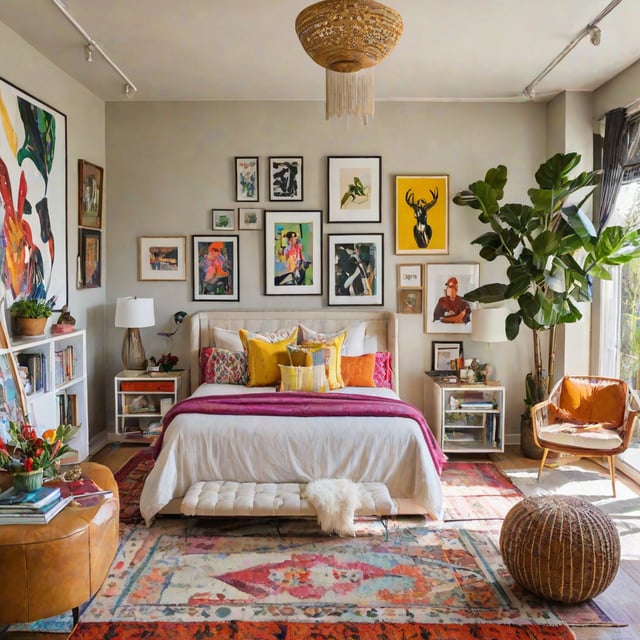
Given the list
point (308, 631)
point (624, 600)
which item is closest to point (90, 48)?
point (308, 631)

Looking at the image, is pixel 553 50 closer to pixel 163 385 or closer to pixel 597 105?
pixel 597 105

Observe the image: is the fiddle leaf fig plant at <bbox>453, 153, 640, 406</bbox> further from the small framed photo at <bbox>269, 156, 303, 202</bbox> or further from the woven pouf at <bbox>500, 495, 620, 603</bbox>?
the woven pouf at <bbox>500, 495, 620, 603</bbox>

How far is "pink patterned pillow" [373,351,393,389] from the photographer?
17.4 feet

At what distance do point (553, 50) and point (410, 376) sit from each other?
285 cm

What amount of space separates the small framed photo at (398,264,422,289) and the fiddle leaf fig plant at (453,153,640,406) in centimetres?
58

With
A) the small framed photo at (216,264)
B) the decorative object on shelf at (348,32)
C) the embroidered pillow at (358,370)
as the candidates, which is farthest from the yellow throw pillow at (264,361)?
the decorative object on shelf at (348,32)

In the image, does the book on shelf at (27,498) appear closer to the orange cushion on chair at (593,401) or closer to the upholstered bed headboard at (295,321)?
the upholstered bed headboard at (295,321)

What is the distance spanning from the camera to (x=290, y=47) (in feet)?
14.1

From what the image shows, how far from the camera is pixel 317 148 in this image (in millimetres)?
5660

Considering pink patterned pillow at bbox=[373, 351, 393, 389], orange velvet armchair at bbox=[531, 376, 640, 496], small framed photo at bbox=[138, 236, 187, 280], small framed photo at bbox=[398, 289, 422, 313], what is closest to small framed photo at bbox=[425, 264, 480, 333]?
small framed photo at bbox=[398, 289, 422, 313]

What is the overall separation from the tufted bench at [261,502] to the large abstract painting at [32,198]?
1759 millimetres

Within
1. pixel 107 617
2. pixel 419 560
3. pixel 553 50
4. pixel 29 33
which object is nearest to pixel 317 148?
pixel 553 50

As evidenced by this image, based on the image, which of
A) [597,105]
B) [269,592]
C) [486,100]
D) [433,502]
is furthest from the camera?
[486,100]

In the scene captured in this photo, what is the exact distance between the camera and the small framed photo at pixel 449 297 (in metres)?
5.66
